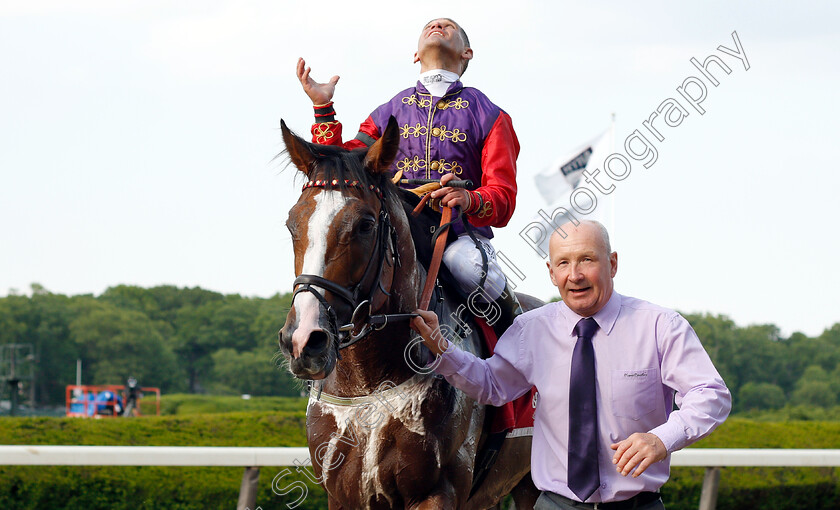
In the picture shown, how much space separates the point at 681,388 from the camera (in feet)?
8.13

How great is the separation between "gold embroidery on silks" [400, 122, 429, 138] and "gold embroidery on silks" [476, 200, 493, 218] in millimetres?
469

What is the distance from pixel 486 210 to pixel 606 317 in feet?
3.09

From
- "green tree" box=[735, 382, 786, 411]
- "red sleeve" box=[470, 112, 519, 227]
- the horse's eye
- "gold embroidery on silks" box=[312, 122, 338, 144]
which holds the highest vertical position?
"gold embroidery on silks" box=[312, 122, 338, 144]

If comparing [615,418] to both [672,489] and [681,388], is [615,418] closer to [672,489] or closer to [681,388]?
[681,388]

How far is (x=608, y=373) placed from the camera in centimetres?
258

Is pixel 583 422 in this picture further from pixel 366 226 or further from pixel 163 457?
pixel 163 457

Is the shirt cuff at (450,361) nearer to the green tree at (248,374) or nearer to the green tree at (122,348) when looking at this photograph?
the green tree at (248,374)

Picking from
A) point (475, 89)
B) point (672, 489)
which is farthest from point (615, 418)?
point (672, 489)

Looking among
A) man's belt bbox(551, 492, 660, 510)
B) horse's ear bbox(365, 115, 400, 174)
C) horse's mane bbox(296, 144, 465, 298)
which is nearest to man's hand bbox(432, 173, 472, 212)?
horse's mane bbox(296, 144, 465, 298)

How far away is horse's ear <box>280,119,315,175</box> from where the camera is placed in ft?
9.97

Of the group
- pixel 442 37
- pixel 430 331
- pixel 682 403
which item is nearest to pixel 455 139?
pixel 442 37

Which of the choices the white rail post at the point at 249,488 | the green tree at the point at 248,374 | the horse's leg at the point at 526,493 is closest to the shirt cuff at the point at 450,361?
the horse's leg at the point at 526,493

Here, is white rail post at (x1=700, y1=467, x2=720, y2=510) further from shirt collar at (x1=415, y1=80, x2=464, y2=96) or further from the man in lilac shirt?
the man in lilac shirt

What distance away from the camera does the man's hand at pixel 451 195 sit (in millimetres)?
3299
